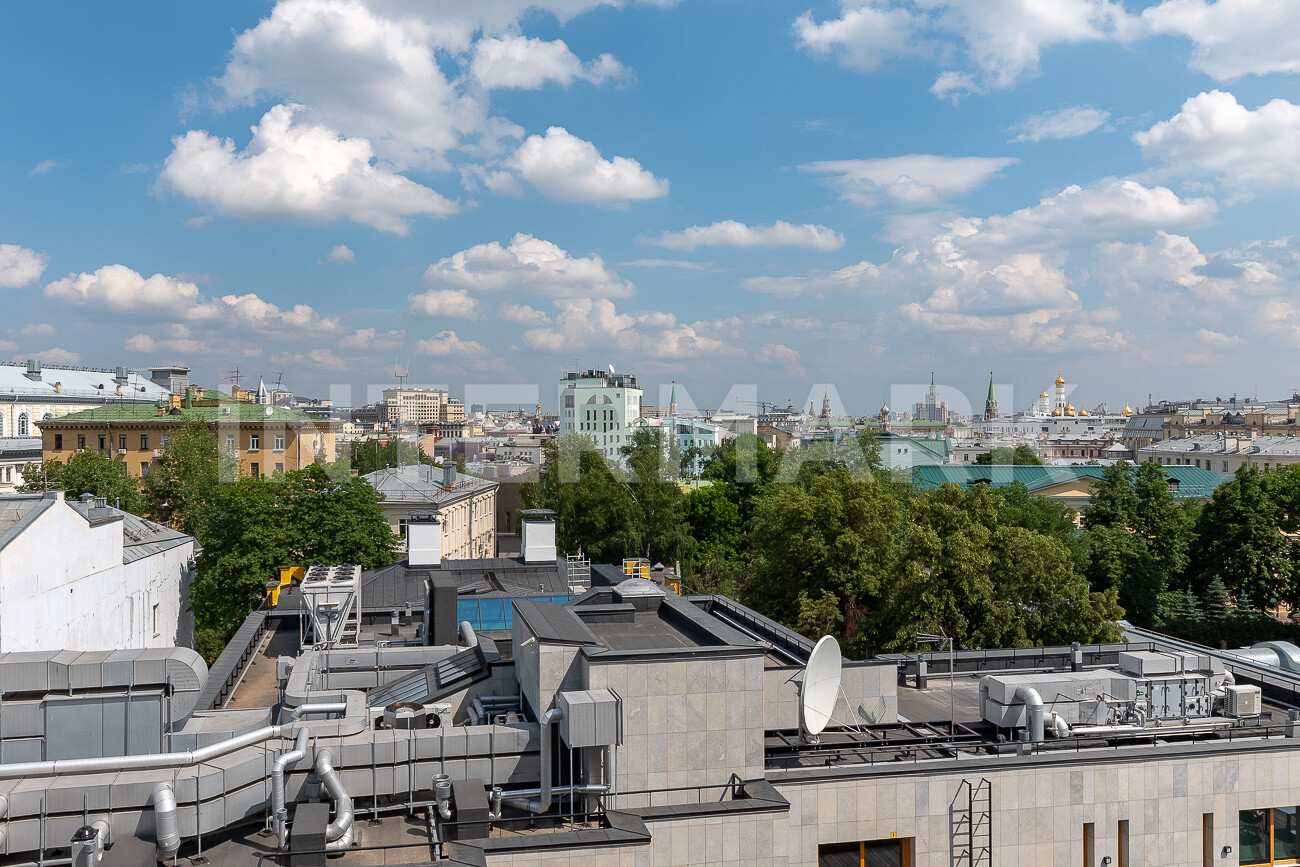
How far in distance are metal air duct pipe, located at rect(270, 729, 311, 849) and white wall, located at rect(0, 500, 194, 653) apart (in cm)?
1408

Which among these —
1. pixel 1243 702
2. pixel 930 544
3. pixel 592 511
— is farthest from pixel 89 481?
pixel 1243 702

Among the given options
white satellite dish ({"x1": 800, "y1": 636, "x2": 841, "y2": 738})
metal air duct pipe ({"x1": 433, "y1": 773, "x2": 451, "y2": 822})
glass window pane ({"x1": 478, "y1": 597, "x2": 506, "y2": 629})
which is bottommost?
glass window pane ({"x1": 478, "y1": 597, "x2": 506, "y2": 629})

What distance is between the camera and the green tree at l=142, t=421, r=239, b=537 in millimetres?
51906

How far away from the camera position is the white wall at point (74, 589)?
1875 centimetres

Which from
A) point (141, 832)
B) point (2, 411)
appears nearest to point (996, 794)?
point (141, 832)

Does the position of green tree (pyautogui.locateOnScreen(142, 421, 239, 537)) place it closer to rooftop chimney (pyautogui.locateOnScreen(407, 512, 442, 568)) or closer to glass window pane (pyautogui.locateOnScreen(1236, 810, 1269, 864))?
rooftop chimney (pyautogui.locateOnScreen(407, 512, 442, 568))

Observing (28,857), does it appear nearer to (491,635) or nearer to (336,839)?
(336,839)

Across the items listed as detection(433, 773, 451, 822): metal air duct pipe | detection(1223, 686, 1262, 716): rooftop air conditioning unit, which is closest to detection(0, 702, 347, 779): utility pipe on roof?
detection(433, 773, 451, 822): metal air duct pipe

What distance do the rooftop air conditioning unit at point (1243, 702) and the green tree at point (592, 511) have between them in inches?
1420

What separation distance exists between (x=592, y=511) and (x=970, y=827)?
39.0 metres

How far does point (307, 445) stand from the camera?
6562 cm

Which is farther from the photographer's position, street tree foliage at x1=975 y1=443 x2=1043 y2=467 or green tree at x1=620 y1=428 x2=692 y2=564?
street tree foliage at x1=975 y1=443 x2=1043 y2=467

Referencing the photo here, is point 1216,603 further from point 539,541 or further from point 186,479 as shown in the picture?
point 186,479

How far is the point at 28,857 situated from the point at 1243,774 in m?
12.0
